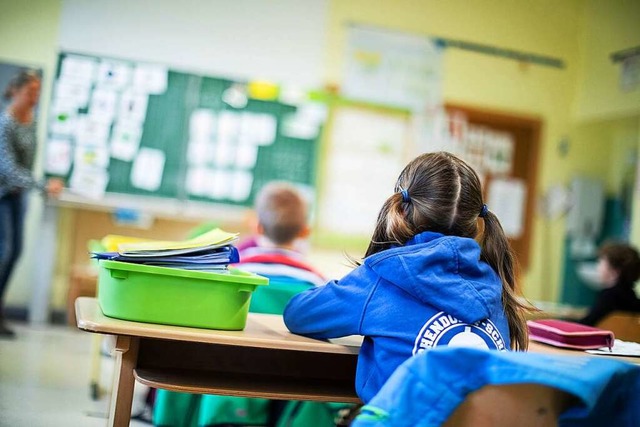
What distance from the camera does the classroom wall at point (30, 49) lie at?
19.0ft

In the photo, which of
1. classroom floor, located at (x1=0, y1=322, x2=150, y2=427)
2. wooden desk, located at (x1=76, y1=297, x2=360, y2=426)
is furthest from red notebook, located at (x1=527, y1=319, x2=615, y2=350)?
classroom floor, located at (x1=0, y1=322, x2=150, y2=427)

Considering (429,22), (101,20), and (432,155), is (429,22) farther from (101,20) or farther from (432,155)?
(432,155)

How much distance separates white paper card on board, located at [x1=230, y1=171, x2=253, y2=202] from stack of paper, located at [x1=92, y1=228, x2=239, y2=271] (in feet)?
14.1

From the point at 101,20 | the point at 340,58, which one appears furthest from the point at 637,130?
the point at 101,20

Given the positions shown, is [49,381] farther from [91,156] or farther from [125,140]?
[125,140]

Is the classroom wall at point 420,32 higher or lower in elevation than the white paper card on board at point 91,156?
higher

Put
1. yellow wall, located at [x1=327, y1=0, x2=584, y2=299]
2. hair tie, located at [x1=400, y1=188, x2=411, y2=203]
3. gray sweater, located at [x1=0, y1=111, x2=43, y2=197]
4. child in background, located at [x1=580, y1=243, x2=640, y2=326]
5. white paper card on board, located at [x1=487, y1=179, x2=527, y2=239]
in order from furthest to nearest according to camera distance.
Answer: white paper card on board, located at [x1=487, y1=179, x2=527, y2=239] < yellow wall, located at [x1=327, y1=0, x2=584, y2=299] < gray sweater, located at [x1=0, y1=111, x2=43, y2=197] < child in background, located at [x1=580, y1=243, x2=640, y2=326] < hair tie, located at [x1=400, y1=188, x2=411, y2=203]

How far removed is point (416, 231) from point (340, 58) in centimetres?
483

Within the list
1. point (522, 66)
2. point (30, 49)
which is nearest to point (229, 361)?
point (30, 49)

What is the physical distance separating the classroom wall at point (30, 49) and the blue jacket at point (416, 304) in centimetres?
460

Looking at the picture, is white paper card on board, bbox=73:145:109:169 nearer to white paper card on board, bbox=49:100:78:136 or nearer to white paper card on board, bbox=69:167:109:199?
white paper card on board, bbox=69:167:109:199

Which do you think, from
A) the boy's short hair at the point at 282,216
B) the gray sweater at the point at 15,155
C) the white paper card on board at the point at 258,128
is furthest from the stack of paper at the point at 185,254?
the white paper card on board at the point at 258,128

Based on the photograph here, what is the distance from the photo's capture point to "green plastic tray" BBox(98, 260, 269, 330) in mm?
1681

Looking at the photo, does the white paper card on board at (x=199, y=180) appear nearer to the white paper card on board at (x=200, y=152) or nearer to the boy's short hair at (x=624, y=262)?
the white paper card on board at (x=200, y=152)
